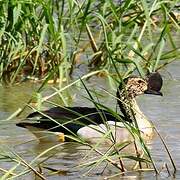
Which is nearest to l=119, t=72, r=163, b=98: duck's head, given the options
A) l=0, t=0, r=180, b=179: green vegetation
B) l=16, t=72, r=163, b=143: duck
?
l=16, t=72, r=163, b=143: duck

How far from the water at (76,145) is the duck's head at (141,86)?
0.70ft

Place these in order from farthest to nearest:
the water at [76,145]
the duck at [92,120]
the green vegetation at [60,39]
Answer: the green vegetation at [60,39] < the duck at [92,120] < the water at [76,145]

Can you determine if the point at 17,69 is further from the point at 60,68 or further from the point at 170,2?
the point at 170,2

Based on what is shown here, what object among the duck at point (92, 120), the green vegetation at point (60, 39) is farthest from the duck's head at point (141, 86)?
the green vegetation at point (60, 39)

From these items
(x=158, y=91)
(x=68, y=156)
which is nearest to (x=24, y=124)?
(x=68, y=156)

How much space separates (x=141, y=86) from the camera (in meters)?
8.02

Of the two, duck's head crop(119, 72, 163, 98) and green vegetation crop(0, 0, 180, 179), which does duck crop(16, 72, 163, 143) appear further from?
green vegetation crop(0, 0, 180, 179)

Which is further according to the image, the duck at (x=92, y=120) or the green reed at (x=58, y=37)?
the green reed at (x=58, y=37)

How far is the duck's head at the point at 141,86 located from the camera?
786 cm

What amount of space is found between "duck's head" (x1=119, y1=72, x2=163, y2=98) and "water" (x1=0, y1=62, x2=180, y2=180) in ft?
0.70

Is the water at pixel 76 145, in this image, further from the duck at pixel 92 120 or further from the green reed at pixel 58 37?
the green reed at pixel 58 37

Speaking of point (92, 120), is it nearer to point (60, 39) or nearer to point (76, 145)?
point (76, 145)

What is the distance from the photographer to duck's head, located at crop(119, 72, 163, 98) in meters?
7.86

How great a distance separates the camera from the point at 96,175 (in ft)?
19.8
